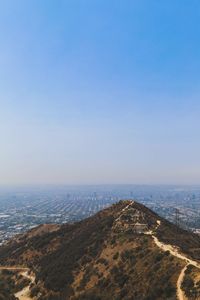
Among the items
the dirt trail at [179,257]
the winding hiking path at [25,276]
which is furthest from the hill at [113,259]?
the winding hiking path at [25,276]

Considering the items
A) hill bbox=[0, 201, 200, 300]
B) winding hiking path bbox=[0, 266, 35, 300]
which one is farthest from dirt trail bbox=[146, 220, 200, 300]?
winding hiking path bbox=[0, 266, 35, 300]

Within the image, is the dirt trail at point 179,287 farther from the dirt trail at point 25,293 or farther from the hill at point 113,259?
the dirt trail at point 25,293

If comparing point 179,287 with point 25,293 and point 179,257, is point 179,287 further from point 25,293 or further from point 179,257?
point 25,293

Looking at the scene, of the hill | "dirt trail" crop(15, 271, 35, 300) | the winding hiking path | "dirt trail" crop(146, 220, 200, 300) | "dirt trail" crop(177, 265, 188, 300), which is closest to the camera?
"dirt trail" crop(177, 265, 188, 300)

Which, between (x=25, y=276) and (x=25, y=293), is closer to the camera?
(x=25, y=293)

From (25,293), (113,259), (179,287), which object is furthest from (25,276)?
(179,287)

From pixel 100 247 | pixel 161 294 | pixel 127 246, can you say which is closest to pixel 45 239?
pixel 100 247

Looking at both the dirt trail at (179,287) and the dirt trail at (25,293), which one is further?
the dirt trail at (25,293)

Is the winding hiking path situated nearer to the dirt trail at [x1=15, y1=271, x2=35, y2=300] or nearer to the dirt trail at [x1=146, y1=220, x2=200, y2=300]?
the dirt trail at [x1=15, y1=271, x2=35, y2=300]

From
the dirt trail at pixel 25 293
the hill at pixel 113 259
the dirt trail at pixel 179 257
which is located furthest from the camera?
the dirt trail at pixel 25 293
